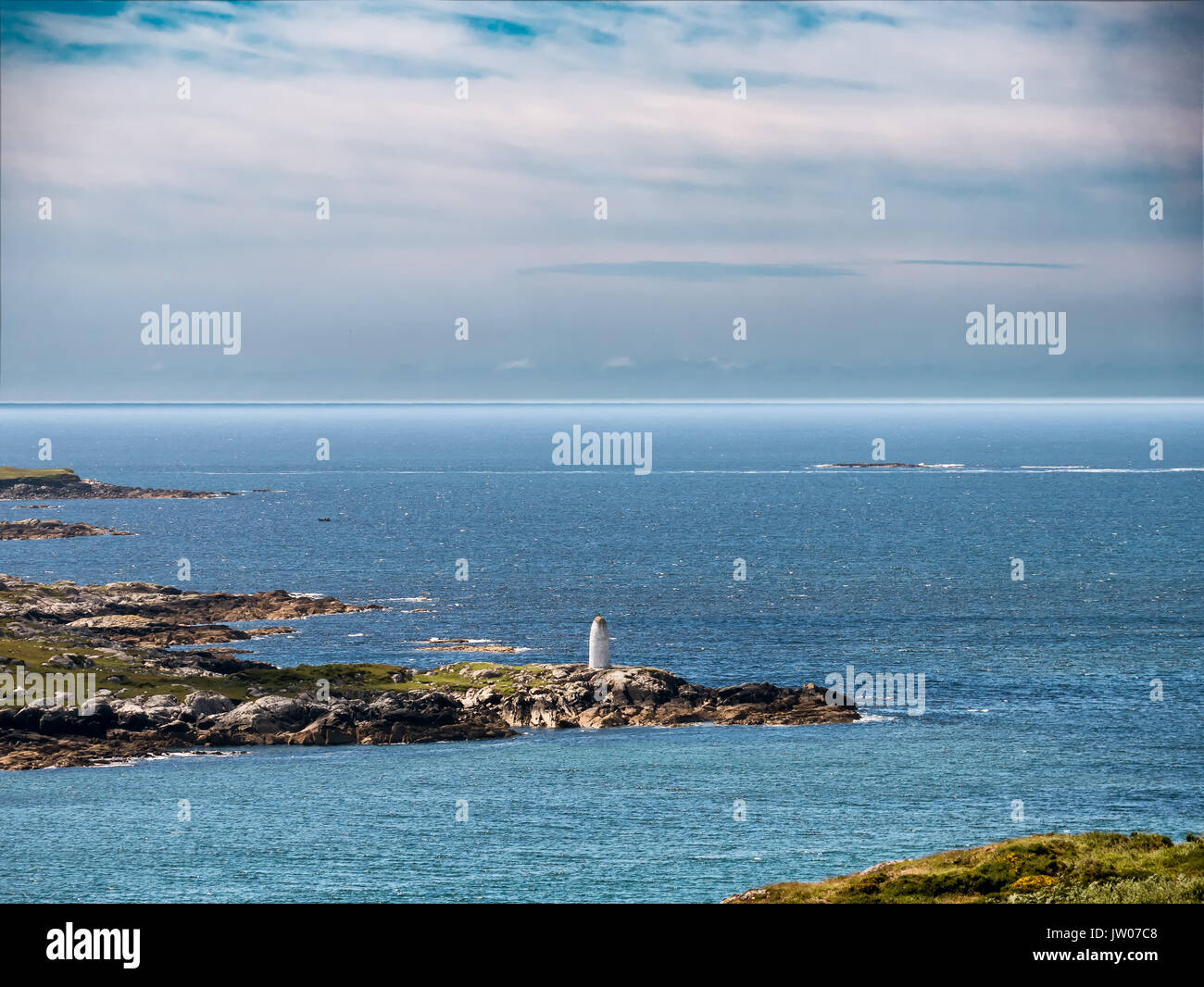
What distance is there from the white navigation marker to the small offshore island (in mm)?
715

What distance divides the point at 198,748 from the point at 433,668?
75.2 feet

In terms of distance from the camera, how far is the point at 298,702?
8569cm

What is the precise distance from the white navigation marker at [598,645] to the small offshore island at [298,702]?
2.35ft

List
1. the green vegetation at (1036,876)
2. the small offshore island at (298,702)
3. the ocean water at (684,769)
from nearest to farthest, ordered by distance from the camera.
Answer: the green vegetation at (1036,876) → the ocean water at (684,769) → the small offshore island at (298,702)

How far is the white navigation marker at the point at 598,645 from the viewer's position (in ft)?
304

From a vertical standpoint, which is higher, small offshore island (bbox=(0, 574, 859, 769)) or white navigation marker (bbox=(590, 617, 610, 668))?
white navigation marker (bbox=(590, 617, 610, 668))

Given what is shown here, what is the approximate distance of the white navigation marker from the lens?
304 feet
